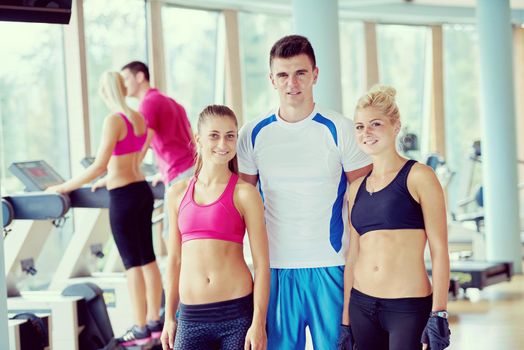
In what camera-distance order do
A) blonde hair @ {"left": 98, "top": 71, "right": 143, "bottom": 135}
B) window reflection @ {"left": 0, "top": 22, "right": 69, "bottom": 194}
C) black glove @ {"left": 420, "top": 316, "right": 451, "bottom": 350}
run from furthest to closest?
window reflection @ {"left": 0, "top": 22, "right": 69, "bottom": 194} < blonde hair @ {"left": 98, "top": 71, "right": 143, "bottom": 135} < black glove @ {"left": 420, "top": 316, "right": 451, "bottom": 350}

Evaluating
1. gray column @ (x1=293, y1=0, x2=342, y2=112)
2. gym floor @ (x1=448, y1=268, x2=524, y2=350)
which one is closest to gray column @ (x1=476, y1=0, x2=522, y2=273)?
gym floor @ (x1=448, y1=268, x2=524, y2=350)

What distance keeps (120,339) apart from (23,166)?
1.27 m

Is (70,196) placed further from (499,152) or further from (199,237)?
(499,152)

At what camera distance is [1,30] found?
8.07 meters

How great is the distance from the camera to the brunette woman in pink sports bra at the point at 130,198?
16.3ft

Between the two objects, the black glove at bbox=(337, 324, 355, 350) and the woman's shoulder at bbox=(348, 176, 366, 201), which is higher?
the woman's shoulder at bbox=(348, 176, 366, 201)

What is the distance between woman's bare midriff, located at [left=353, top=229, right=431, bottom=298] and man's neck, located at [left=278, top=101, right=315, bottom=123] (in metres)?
0.46

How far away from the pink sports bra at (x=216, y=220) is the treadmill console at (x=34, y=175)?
2.77m

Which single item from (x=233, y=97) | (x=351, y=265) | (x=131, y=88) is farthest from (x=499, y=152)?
(x=351, y=265)

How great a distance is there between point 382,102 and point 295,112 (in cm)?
30

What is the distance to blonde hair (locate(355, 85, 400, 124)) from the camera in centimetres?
277

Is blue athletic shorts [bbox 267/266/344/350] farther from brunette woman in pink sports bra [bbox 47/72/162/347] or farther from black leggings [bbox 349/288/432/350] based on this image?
brunette woman in pink sports bra [bbox 47/72/162/347]

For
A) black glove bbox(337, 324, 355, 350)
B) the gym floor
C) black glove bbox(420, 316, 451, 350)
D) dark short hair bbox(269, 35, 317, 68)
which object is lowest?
the gym floor

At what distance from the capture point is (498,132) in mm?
8758
